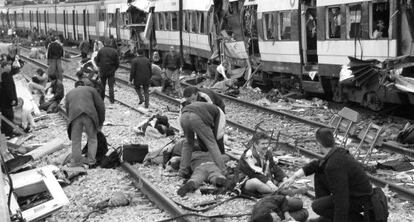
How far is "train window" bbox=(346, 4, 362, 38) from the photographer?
49.9 feet

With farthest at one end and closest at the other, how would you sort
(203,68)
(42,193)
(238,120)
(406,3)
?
(203,68), (238,120), (406,3), (42,193)

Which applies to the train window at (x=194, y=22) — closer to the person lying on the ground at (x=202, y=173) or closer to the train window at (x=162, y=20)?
the train window at (x=162, y=20)

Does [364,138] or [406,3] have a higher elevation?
[406,3]

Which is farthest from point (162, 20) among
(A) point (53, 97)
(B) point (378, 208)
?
(B) point (378, 208)

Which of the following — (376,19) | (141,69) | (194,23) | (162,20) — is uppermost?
(162,20)

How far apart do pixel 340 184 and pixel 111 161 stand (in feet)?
18.3

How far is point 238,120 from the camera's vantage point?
1620 cm

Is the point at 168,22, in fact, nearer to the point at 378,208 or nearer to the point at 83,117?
the point at 83,117

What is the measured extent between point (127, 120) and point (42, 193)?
663cm

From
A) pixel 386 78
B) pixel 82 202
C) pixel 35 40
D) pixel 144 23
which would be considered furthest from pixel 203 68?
pixel 35 40

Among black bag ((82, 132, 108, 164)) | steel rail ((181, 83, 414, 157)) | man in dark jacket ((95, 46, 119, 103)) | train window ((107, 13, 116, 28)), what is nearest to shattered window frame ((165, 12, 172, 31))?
train window ((107, 13, 116, 28))

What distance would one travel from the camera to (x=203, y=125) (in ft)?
30.4

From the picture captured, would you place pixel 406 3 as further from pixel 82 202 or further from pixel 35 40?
pixel 35 40

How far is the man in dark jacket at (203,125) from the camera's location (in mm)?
9266
